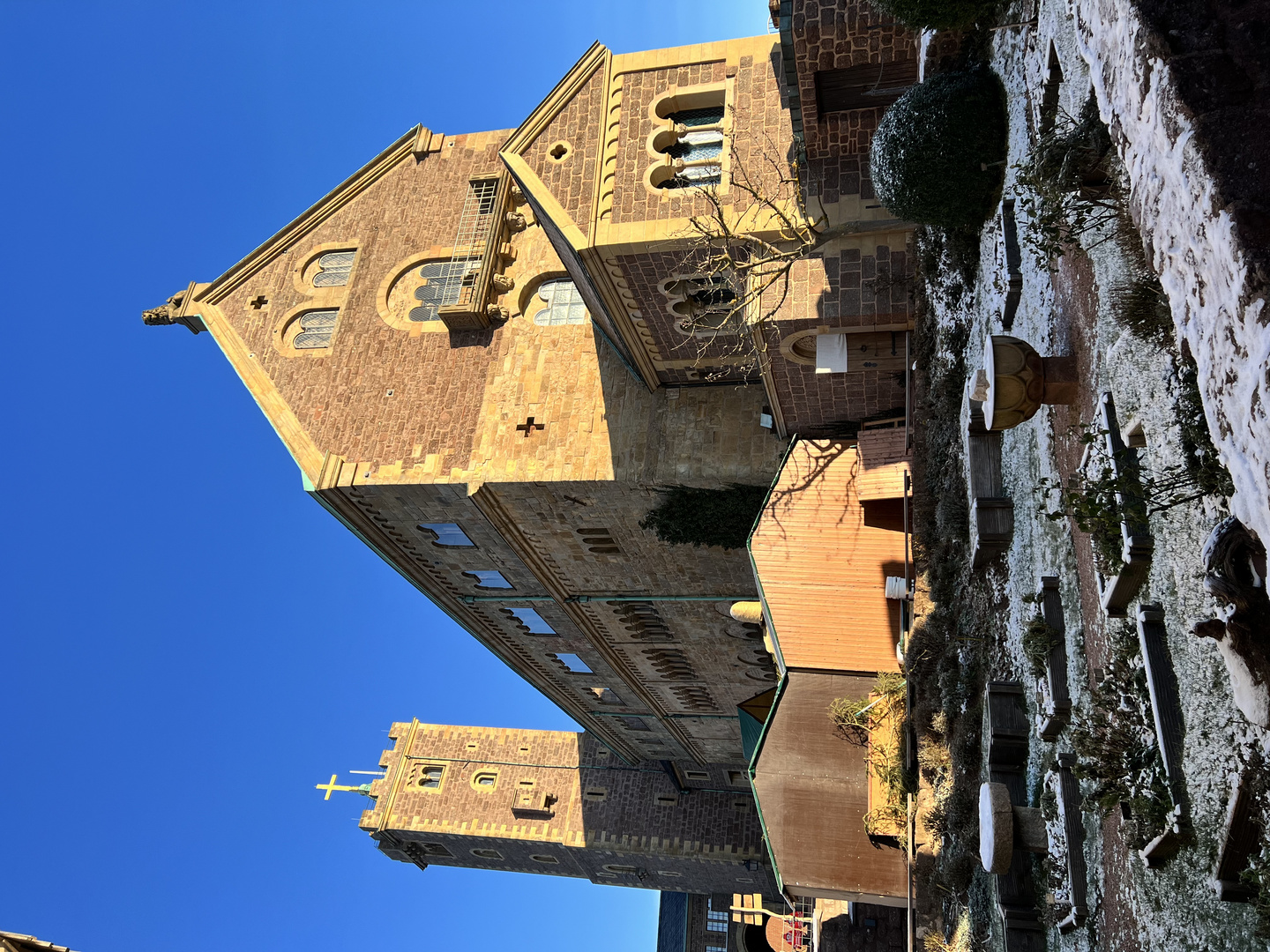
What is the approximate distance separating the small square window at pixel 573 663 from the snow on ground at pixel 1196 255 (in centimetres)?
2093

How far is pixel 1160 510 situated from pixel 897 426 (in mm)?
8707

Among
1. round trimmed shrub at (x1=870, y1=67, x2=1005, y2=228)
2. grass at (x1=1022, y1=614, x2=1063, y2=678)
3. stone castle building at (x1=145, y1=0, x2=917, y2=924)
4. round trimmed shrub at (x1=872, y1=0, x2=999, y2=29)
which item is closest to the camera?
grass at (x1=1022, y1=614, x2=1063, y2=678)

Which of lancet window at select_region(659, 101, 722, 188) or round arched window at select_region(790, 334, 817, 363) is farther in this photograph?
lancet window at select_region(659, 101, 722, 188)

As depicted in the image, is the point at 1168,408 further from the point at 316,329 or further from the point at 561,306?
the point at 316,329

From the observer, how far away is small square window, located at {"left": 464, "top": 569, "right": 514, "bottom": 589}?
19625mm

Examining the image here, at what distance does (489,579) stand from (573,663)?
18.8ft

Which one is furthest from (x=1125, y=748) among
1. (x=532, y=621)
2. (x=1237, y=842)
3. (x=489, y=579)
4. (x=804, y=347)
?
(x=532, y=621)

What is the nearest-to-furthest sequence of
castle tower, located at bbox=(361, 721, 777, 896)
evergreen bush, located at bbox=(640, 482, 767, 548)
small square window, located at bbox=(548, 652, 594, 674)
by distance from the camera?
evergreen bush, located at bbox=(640, 482, 767, 548) < small square window, located at bbox=(548, 652, 594, 674) < castle tower, located at bbox=(361, 721, 777, 896)

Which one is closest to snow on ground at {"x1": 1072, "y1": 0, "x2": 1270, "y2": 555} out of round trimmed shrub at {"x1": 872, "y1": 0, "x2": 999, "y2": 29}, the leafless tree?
round trimmed shrub at {"x1": 872, "y1": 0, "x2": 999, "y2": 29}

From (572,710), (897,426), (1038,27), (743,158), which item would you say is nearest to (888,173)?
(1038,27)

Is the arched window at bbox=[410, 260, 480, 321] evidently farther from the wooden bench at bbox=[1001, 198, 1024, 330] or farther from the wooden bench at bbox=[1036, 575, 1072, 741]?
the wooden bench at bbox=[1036, 575, 1072, 741]

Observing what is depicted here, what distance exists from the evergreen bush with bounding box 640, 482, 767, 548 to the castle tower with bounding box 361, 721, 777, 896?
57.6 feet

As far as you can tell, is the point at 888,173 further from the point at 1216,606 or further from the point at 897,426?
the point at 1216,606

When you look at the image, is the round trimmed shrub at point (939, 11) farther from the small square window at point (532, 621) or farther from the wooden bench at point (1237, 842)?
the small square window at point (532, 621)
